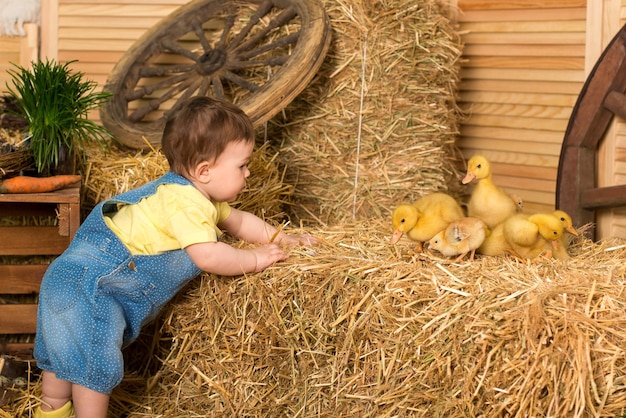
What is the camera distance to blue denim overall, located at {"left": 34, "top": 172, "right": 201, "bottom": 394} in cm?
254

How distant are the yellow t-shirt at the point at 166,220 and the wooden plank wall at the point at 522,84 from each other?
1.90 metres

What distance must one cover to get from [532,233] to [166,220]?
108 cm

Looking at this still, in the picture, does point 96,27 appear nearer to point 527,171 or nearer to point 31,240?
point 31,240

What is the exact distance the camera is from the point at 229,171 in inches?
106

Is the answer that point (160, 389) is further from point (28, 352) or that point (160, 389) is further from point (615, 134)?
point (615, 134)

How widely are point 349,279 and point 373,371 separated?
267 mm

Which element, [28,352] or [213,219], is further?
[28,352]

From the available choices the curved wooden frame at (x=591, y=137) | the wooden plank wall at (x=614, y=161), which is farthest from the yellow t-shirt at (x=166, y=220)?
the wooden plank wall at (x=614, y=161)

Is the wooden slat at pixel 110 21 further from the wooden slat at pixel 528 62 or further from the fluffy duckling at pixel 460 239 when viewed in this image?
the fluffy duckling at pixel 460 239

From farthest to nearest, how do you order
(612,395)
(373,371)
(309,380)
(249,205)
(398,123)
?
1. (398,123)
2. (249,205)
3. (309,380)
4. (373,371)
5. (612,395)

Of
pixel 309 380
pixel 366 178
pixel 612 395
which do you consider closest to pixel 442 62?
pixel 366 178

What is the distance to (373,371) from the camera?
236cm

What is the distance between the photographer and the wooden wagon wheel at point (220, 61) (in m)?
3.44

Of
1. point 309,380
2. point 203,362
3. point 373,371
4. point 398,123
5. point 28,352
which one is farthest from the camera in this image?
point 398,123
